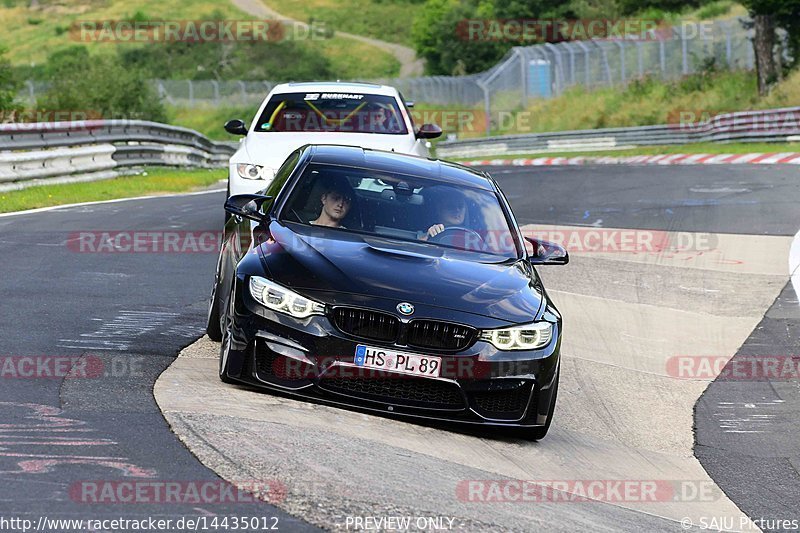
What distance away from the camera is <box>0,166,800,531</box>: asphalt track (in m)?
5.52

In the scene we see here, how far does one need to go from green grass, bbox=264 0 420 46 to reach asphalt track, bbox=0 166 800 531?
353ft

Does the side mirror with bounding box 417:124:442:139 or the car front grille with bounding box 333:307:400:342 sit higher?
the car front grille with bounding box 333:307:400:342

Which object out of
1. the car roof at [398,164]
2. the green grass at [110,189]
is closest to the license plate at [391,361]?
the car roof at [398,164]

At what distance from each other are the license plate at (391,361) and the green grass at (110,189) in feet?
36.4

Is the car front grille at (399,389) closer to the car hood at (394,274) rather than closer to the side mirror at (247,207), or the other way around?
Answer: the car hood at (394,274)

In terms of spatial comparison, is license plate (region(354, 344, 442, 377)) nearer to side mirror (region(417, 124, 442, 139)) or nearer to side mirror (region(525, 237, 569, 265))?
side mirror (region(525, 237, 569, 265))

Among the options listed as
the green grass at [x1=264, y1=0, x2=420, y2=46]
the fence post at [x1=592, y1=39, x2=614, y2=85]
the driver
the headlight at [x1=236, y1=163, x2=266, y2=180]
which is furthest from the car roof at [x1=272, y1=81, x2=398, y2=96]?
the green grass at [x1=264, y1=0, x2=420, y2=46]

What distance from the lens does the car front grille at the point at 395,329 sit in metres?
6.94

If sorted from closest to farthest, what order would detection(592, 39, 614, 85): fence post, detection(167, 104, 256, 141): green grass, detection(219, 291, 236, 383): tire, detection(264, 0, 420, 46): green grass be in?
detection(219, 291, 236, 383): tire
detection(592, 39, 614, 85): fence post
detection(167, 104, 256, 141): green grass
detection(264, 0, 420, 46): green grass

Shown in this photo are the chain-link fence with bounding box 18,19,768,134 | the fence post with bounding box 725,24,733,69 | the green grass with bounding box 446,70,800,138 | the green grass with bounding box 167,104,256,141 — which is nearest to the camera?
the green grass with bounding box 446,70,800,138

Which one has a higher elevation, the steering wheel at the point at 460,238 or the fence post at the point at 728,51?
the steering wheel at the point at 460,238

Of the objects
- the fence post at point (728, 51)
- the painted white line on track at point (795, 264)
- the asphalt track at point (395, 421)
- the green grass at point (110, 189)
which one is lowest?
the fence post at point (728, 51)

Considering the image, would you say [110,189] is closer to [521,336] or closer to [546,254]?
[546,254]

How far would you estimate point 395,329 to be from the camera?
695 cm
